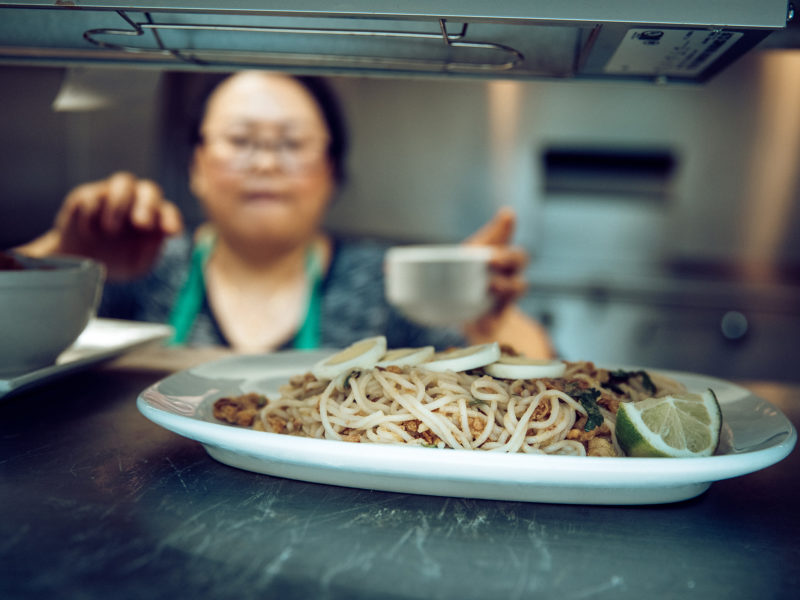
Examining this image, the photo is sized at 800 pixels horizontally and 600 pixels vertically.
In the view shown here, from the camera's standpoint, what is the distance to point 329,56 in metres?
1.05

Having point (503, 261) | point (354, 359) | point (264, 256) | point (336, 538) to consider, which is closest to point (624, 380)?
point (354, 359)

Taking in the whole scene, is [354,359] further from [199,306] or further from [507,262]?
[199,306]

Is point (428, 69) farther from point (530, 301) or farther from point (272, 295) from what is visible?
point (530, 301)

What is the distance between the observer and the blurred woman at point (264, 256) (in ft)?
10.2

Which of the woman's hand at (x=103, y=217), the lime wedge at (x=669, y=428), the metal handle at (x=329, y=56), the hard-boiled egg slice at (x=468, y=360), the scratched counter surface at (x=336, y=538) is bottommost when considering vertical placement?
the scratched counter surface at (x=336, y=538)

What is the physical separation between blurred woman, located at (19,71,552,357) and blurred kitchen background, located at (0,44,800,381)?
3.01 ft

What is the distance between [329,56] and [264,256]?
7.98 feet

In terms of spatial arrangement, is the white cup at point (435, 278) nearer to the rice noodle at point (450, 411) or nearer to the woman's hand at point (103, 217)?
the rice noodle at point (450, 411)

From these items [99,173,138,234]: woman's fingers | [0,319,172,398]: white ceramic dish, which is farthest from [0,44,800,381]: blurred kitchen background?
[0,319,172,398]: white ceramic dish

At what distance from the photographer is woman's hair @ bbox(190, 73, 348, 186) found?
10.3ft

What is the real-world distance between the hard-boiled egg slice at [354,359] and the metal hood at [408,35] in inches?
16.3

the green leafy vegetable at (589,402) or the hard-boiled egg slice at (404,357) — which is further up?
the hard-boiled egg slice at (404,357)

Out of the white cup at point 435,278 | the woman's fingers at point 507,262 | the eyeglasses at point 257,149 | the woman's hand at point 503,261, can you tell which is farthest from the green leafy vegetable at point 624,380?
the eyeglasses at point 257,149

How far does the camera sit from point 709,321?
148 inches
